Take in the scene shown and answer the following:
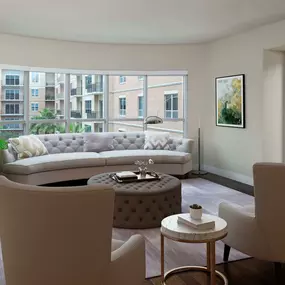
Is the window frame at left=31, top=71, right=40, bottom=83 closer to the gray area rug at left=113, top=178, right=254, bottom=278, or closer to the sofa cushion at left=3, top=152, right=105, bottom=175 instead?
the sofa cushion at left=3, top=152, right=105, bottom=175

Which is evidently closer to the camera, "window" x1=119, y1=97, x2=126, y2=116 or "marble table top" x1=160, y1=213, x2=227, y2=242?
"marble table top" x1=160, y1=213, x2=227, y2=242

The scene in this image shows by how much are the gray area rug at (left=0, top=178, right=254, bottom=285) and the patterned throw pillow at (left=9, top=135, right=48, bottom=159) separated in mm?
2498

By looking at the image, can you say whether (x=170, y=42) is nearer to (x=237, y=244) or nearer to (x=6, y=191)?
(x=237, y=244)

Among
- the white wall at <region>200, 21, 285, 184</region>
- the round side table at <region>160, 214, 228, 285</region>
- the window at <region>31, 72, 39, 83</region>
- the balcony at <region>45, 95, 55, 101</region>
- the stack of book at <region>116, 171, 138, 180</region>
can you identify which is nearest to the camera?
the round side table at <region>160, 214, 228, 285</region>

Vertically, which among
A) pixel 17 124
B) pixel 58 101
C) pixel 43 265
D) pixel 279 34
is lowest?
pixel 43 265

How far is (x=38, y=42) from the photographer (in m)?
6.66

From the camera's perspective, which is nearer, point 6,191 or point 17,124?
point 6,191

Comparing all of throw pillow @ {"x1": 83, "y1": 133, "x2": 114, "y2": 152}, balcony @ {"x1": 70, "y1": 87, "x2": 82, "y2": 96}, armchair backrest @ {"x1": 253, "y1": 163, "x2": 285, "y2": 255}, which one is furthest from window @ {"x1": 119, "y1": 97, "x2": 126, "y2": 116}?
armchair backrest @ {"x1": 253, "y1": 163, "x2": 285, "y2": 255}

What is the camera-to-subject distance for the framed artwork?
648 centimetres

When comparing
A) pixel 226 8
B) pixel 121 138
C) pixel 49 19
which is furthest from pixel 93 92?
pixel 226 8

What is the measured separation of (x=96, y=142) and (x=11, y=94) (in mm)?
1835

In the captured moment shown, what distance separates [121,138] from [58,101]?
1488 mm

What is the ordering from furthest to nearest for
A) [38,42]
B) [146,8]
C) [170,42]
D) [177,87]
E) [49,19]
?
[177,87], [170,42], [38,42], [49,19], [146,8]

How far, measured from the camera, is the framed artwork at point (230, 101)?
21.2 ft
